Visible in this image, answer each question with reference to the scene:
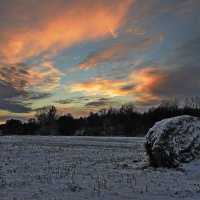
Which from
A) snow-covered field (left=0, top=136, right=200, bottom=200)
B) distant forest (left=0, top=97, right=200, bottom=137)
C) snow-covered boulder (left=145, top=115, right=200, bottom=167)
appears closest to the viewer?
snow-covered field (left=0, top=136, right=200, bottom=200)

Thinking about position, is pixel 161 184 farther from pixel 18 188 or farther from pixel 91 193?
pixel 18 188

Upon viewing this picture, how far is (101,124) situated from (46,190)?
156580 mm

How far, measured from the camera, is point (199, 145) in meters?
21.5

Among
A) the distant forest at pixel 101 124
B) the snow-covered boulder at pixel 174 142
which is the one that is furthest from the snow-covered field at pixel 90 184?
the distant forest at pixel 101 124

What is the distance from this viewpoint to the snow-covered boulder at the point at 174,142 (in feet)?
68.7

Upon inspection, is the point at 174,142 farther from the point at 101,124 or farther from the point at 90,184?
the point at 101,124

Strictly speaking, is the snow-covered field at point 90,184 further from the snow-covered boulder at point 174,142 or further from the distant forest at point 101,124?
the distant forest at point 101,124

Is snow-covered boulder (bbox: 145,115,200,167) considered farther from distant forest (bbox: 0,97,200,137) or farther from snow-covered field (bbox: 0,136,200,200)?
distant forest (bbox: 0,97,200,137)

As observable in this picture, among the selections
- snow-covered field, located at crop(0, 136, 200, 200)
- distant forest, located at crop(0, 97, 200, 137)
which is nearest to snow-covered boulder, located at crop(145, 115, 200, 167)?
snow-covered field, located at crop(0, 136, 200, 200)

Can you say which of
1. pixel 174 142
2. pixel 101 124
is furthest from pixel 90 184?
pixel 101 124

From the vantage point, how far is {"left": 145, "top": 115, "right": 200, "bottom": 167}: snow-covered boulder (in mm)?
20953

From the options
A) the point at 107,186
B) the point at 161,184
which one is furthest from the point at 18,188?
the point at 161,184

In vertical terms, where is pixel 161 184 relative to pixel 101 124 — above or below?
below

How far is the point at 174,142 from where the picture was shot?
21.3 meters
